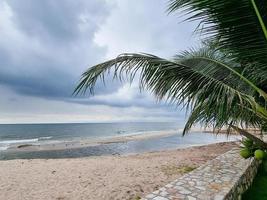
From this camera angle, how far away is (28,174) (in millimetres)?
9094

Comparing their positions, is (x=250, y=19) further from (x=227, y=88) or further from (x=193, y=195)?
(x=193, y=195)

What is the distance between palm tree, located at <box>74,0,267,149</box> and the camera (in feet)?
7.21

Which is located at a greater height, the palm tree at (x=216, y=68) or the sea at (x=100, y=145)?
the palm tree at (x=216, y=68)

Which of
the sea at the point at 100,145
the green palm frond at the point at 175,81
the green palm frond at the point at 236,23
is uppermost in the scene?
the green palm frond at the point at 236,23

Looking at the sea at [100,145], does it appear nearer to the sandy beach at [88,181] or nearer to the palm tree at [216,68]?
the palm tree at [216,68]

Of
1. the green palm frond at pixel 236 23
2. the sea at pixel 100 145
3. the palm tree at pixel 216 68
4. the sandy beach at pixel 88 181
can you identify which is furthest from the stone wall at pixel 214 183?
the green palm frond at pixel 236 23

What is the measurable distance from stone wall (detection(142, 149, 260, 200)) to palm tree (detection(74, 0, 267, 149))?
1.12 meters

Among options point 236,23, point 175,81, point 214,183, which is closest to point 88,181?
point 214,183

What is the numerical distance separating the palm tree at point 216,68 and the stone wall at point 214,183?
3.68 feet

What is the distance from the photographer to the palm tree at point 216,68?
2.20 metres

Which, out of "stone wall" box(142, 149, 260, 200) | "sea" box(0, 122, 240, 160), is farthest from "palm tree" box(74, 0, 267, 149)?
"sea" box(0, 122, 240, 160)

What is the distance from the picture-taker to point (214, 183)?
4.29 metres

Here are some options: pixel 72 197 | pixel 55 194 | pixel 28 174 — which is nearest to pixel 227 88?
pixel 72 197

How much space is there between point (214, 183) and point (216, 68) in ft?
7.07
